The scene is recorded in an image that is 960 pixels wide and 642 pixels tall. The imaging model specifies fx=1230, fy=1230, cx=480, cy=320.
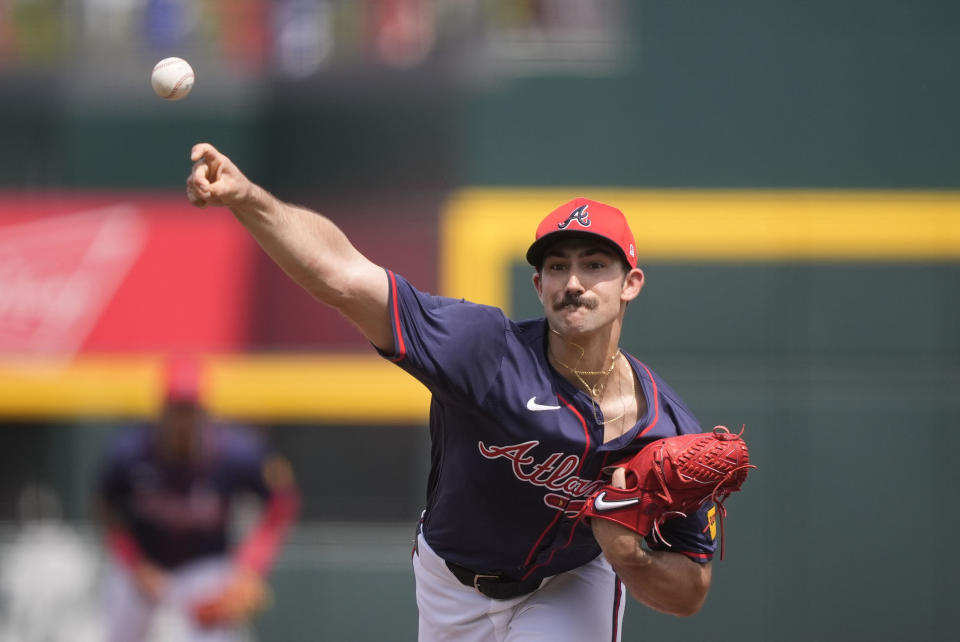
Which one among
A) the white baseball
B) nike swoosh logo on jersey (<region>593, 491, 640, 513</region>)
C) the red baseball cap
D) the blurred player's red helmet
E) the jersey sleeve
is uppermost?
the white baseball

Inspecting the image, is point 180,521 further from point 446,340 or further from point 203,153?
point 203,153

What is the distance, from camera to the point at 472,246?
27.0 ft

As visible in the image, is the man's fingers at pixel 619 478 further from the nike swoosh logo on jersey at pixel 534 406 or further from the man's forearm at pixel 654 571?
the nike swoosh logo on jersey at pixel 534 406

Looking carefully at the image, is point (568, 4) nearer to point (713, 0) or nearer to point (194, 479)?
point (713, 0)

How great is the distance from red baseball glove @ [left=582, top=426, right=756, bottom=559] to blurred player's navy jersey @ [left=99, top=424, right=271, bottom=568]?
125 inches

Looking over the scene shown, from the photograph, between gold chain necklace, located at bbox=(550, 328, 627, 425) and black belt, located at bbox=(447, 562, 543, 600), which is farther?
black belt, located at bbox=(447, 562, 543, 600)

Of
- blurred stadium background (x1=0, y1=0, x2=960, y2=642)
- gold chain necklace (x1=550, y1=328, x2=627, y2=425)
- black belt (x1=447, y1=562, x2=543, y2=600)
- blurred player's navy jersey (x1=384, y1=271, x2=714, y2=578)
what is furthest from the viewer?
blurred stadium background (x1=0, y1=0, x2=960, y2=642)

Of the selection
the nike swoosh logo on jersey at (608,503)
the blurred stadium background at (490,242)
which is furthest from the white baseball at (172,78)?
the blurred stadium background at (490,242)

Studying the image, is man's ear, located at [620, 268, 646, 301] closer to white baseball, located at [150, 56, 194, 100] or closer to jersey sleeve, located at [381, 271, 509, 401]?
jersey sleeve, located at [381, 271, 509, 401]

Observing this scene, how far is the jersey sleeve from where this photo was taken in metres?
2.97

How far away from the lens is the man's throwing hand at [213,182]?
2.49 m

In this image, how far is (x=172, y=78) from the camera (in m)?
2.87

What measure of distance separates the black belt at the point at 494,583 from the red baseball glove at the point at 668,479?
1.26 feet

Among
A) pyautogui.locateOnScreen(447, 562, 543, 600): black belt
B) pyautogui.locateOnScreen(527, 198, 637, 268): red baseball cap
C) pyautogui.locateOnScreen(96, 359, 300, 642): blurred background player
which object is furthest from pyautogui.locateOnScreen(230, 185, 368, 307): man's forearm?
pyautogui.locateOnScreen(96, 359, 300, 642): blurred background player
